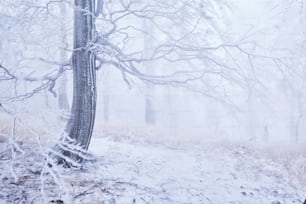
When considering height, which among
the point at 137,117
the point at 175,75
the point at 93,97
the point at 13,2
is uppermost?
the point at 13,2

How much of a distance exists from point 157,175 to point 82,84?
2531mm

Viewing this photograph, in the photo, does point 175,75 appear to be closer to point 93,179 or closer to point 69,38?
point 93,179

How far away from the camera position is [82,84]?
549 cm

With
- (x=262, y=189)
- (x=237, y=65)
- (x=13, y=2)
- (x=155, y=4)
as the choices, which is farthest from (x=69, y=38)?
(x=262, y=189)

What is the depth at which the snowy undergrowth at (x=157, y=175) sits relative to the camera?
4.04m

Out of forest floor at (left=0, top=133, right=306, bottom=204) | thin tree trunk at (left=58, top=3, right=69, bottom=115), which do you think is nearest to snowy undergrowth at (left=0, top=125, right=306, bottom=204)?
forest floor at (left=0, top=133, right=306, bottom=204)

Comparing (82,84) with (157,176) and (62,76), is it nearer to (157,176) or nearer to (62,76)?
(157,176)

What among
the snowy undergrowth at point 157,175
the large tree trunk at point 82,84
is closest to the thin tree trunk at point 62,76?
the large tree trunk at point 82,84

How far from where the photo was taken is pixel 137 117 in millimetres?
23469

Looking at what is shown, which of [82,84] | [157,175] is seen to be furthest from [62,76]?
[157,175]

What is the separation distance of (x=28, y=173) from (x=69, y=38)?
5596mm

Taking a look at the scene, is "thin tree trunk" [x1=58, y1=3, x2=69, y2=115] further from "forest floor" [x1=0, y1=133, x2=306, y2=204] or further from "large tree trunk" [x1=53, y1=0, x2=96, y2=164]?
"forest floor" [x1=0, y1=133, x2=306, y2=204]

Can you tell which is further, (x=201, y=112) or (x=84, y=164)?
(x=201, y=112)

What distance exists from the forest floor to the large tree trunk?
0.66 m
